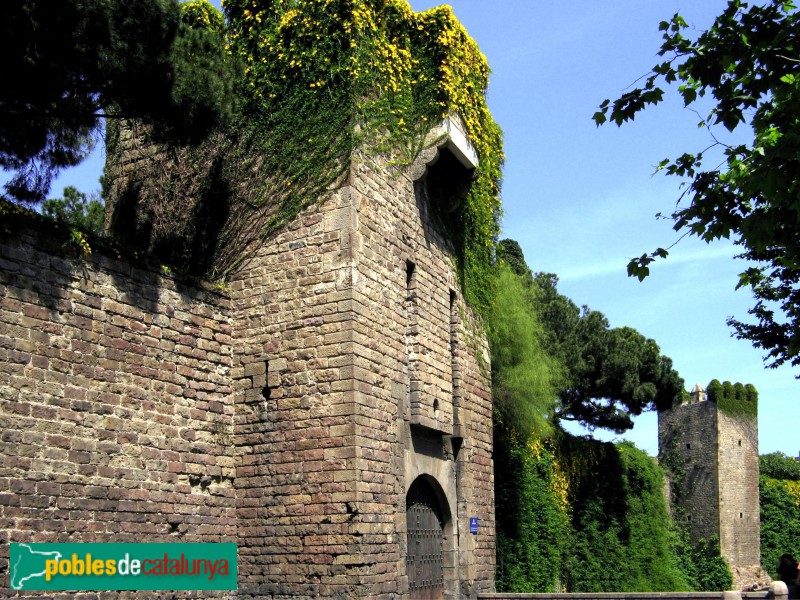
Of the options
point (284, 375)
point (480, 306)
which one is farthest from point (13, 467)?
point (480, 306)

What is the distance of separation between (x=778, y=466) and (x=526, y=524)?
131 ft

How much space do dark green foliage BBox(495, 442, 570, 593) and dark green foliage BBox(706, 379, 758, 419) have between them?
17.4 meters

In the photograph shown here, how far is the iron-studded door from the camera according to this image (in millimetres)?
11977

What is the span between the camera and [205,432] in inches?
427

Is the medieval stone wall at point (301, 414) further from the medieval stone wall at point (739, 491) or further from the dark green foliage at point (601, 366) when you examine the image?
the medieval stone wall at point (739, 491)

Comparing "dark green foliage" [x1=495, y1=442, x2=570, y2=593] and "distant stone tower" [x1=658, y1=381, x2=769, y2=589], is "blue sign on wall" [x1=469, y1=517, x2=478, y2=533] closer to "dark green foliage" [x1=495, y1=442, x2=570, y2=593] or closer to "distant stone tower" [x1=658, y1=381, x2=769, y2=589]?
"dark green foliage" [x1=495, y1=442, x2=570, y2=593]

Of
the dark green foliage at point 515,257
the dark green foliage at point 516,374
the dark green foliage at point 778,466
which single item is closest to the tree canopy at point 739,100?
the dark green foliage at point 516,374

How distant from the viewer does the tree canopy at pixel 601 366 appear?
32.8 metres

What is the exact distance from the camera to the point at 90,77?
9555 millimetres

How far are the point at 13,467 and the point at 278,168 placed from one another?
502cm

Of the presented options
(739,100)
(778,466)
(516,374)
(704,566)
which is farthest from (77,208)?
(778,466)

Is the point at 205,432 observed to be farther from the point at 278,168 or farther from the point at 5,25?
the point at 5,25

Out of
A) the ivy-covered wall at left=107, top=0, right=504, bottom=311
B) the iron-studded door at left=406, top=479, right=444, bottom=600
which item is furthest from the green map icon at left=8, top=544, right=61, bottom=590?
the iron-studded door at left=406, top=479, right=444, bottom=600

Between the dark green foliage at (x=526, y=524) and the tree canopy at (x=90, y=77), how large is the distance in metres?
10.9
